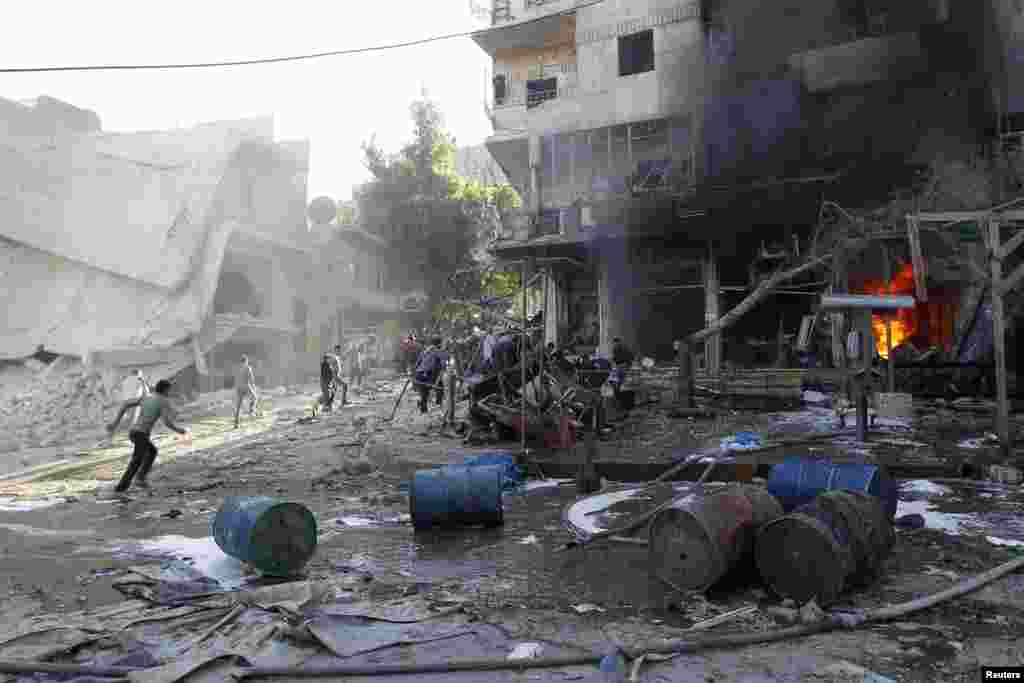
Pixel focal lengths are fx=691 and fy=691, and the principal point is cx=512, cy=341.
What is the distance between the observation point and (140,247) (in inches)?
1009

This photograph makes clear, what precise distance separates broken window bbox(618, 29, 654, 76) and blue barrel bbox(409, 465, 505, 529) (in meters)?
19.4

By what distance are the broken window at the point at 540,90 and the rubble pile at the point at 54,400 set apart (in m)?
16.7

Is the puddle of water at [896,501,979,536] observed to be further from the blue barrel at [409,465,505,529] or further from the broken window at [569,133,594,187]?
the broken window at [569,133,594,187]

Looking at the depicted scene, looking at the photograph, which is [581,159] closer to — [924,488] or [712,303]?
[712,303]

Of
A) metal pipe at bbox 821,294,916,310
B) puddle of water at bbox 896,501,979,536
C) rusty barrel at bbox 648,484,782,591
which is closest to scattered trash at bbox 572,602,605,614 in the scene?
rusty barrel at bbox 648,484,782,591

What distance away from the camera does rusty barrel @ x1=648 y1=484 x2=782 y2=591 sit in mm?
4246

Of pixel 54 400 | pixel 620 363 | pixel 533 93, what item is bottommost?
pixel 54 400

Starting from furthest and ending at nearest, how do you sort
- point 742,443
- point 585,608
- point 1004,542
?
point 742,443
point 1004,542
point 585,608

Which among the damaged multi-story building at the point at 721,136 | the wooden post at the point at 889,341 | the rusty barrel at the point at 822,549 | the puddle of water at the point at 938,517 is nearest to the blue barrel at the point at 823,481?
the puddle of water at the point at 938,517

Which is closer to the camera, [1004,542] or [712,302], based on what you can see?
[1004,542]

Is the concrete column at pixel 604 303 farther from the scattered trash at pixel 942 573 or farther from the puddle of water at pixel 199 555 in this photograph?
the scattered trash at pixel 942 573

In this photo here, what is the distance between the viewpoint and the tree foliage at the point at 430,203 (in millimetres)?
30438

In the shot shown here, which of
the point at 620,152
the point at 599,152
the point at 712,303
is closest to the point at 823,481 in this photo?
the point at 712,303

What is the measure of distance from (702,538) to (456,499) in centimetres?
263
